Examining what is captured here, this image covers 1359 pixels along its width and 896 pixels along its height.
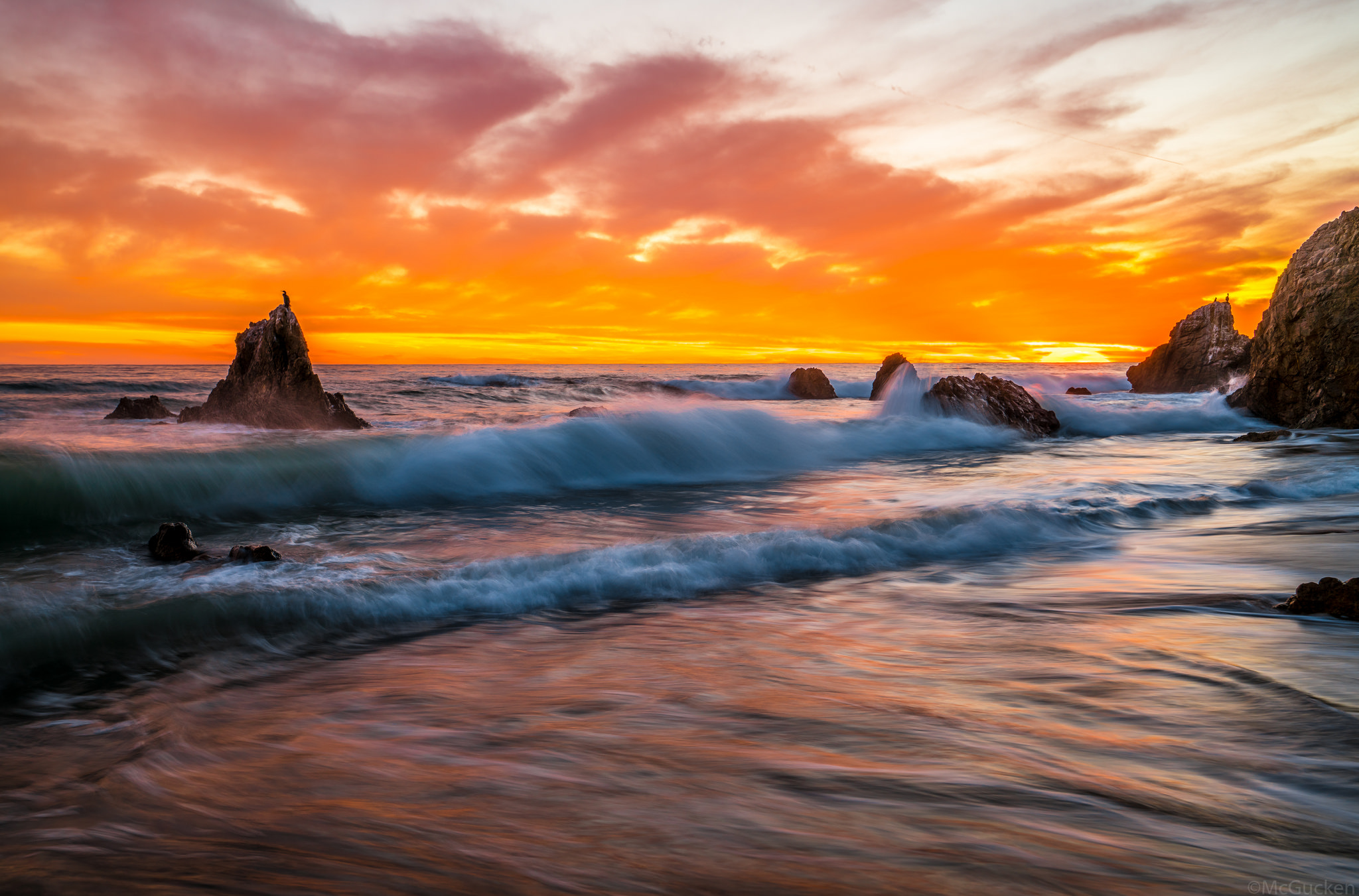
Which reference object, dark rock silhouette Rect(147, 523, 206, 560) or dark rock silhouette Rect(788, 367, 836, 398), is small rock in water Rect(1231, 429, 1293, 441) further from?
dark rock silhouette Rect(788, 367, 836, 398)

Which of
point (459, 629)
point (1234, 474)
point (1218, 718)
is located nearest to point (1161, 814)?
point (1218, 718)

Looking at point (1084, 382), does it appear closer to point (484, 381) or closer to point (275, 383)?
point (484, 381)

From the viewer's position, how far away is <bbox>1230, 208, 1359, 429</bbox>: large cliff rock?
47.5 feet

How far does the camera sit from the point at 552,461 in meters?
11.3

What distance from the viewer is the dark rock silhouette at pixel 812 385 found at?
123 feet

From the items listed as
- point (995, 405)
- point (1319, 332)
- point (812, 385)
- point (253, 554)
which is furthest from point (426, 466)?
point (812, 385)

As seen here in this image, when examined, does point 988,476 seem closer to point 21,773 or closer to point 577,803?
point 577,803

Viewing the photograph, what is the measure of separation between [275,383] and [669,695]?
11897 millimetres

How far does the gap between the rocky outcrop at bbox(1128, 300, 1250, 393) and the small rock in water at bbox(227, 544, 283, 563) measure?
35696 mm

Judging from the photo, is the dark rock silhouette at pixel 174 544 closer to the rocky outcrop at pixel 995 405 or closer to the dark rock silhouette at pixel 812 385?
the rocky outcrop at pixel 995 405

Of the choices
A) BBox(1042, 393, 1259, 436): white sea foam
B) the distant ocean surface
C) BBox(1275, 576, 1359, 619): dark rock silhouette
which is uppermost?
BBox(1042, 393, 1259, 436): white sea foam

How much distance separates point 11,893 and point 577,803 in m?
1.40

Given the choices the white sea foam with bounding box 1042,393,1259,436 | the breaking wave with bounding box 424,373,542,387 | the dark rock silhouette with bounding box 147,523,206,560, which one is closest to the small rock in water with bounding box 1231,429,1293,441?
the white sea foam with bounding box 1042,393,1259,436

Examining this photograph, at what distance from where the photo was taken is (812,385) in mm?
37750
